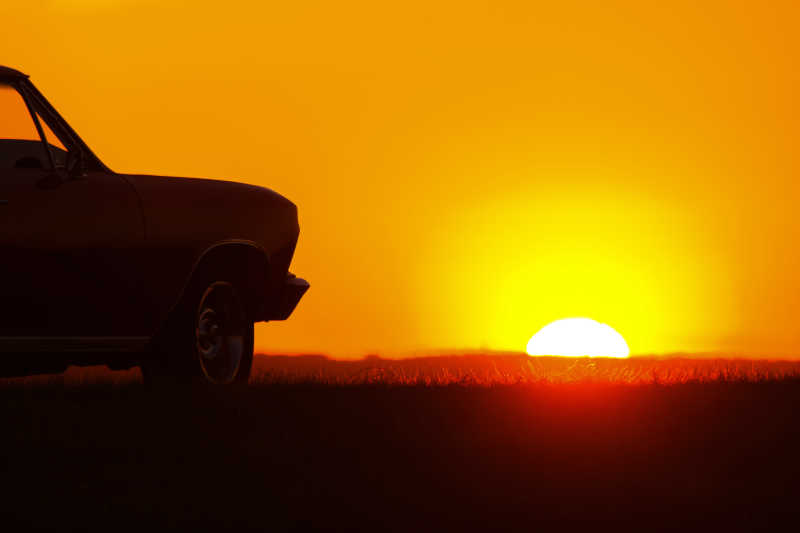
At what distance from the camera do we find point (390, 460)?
7395 mm

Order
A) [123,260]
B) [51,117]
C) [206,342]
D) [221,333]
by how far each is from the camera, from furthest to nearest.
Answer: [221,333] < [206,342] < [123,260] < [51,117]

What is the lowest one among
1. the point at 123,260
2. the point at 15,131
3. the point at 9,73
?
the point at 123,260

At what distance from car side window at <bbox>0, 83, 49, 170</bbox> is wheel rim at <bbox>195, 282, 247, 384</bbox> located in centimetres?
176

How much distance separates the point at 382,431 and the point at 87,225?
2258 mm

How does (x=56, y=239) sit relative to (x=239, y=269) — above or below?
above

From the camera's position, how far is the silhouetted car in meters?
8.79

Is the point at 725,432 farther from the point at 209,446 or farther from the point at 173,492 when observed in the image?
the point at 173,492

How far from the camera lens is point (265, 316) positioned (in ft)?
36.0

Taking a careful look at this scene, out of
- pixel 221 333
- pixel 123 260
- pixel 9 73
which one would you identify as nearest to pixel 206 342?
pixel 221 333

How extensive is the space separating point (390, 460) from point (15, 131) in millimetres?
3222

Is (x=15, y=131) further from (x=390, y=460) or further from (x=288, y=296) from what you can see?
(x=390, y=460)

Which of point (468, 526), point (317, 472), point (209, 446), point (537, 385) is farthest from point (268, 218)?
point (468, 526)

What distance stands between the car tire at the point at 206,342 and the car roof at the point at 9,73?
1.94m

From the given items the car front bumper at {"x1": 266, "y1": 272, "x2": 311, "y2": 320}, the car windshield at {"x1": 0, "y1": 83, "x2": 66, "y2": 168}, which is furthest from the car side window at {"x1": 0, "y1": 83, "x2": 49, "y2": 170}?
the car front bumper at {"x1": 266, "y1": 272, "x2": 311, "y2": 320}
